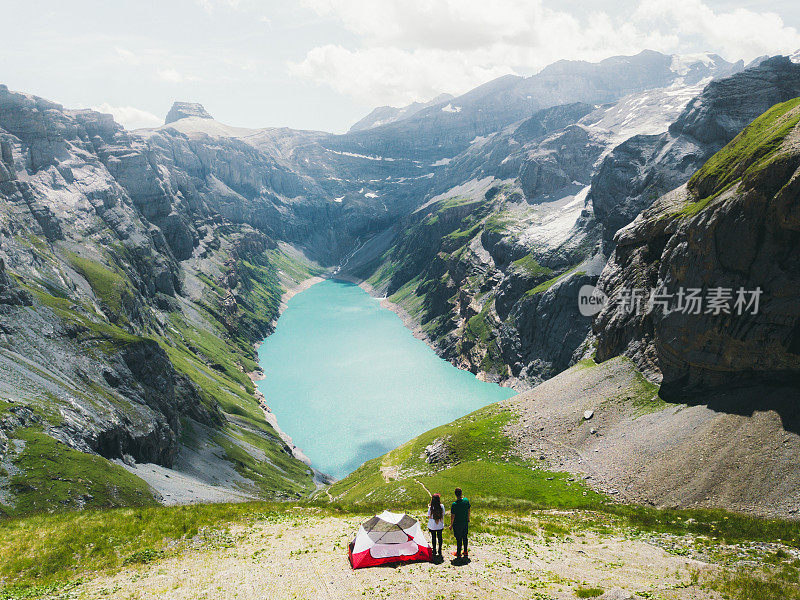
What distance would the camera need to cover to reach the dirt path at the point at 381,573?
22641mm

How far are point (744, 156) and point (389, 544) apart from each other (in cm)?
7369

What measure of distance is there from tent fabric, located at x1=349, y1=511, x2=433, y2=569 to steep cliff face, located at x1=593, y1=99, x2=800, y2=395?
1903 inches

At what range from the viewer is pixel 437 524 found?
25344 millimetres

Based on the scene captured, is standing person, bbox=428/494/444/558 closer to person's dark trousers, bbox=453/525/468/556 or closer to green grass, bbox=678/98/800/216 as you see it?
person's dark trousers, bbox=453/525/468/556

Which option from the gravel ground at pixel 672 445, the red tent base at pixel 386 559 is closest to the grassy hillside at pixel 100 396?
the red tent base at pixel 386 559

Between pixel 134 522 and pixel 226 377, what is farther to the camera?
pixel 226 377

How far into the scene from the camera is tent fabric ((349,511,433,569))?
25.5 m

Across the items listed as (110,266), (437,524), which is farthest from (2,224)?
(437,524)

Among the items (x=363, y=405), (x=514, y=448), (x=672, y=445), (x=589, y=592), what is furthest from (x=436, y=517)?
(x=363, y=405)

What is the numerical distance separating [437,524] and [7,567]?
24.4 m

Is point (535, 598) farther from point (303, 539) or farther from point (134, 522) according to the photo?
point (134, 522)

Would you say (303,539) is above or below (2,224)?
below

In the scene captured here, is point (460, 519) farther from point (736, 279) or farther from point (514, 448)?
point (736, 279)

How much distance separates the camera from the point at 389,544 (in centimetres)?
2612
